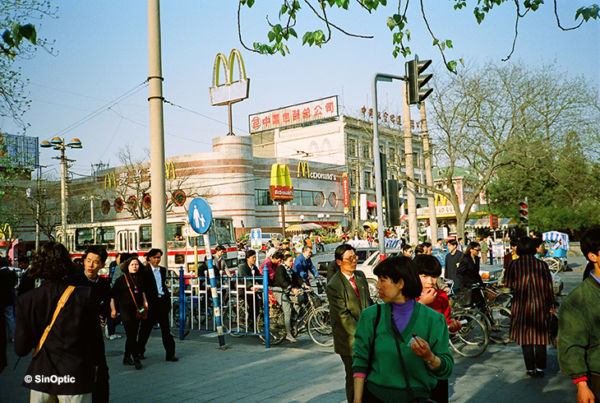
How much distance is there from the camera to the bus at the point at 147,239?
22688 millimetres

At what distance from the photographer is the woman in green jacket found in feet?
8.99

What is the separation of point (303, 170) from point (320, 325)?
48.7 meters

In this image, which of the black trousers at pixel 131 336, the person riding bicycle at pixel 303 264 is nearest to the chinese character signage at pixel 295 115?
the person riding bicycle at pixel 303 264

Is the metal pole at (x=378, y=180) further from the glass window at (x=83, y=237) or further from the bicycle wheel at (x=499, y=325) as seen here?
the glass window at (x=83, y=237)

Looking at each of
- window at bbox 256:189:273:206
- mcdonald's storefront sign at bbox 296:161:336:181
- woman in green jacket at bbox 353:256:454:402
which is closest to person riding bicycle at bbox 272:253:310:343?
woman in green jacket at bbox 353:256:454:402

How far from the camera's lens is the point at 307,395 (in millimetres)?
5961

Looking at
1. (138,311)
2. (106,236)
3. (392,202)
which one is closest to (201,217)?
(138,311)

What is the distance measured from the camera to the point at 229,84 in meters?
51.1

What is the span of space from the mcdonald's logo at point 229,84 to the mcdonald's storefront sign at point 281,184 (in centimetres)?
783

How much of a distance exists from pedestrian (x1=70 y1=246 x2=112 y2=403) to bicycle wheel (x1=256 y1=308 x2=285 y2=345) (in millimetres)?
3401

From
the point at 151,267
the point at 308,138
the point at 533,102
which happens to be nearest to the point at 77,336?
the point at 151,267

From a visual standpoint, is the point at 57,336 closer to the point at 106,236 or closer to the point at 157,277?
the point at 157,277

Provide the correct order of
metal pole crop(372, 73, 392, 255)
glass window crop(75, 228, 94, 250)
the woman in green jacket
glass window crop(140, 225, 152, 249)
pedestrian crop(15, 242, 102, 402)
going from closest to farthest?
1. the woman in green jacket
2. pedestrian crop(15, 242, 102, 402)
3. metal pole crop(372, 73, 392, 255)
4. glass window crop(140, 225, 152, 249)
5. glass window crop(75, 228, 94, 250)

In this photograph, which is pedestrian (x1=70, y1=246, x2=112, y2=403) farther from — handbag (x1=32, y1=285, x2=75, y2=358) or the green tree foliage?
the green tree foliage
